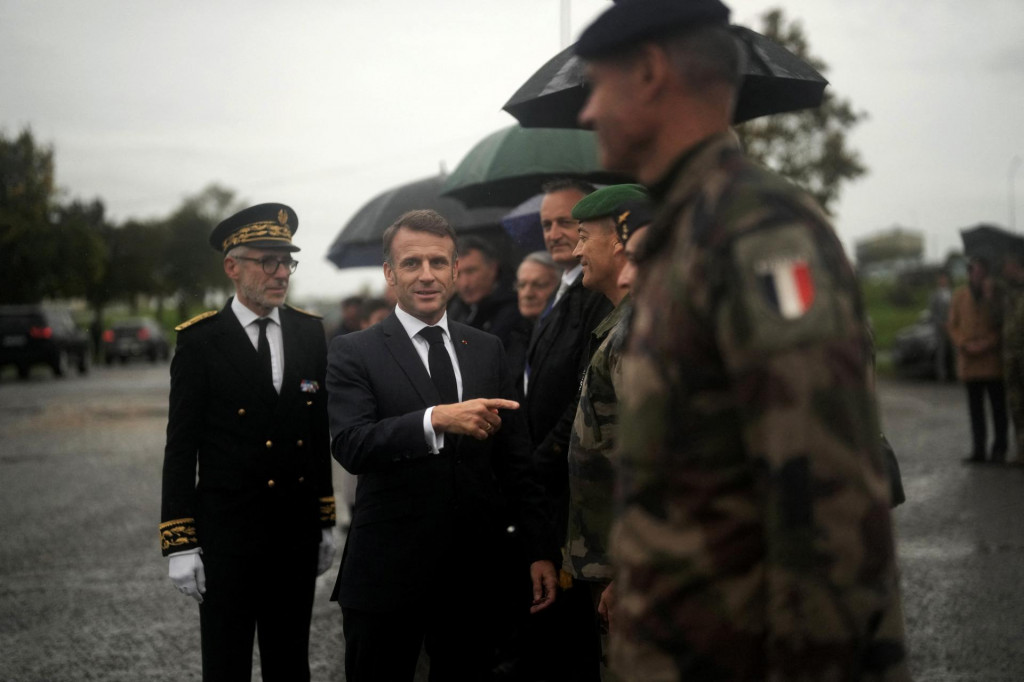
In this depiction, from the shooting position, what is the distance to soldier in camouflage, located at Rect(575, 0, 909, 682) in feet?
4.43

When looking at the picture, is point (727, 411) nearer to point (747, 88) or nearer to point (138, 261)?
point (747, 88)

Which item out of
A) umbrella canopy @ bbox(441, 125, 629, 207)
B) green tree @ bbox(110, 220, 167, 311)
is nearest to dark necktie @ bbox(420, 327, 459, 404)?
umbrella canopy @ bbox(441, 125, 629, 207)

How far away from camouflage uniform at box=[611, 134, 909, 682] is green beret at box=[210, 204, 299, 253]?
2.50 m

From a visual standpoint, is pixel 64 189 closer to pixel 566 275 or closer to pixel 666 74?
pixel 566 275

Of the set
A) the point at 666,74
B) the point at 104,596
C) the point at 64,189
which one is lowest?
the point at 104,596

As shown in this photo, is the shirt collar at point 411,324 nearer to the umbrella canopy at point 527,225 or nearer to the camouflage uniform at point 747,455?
the camouflage uniform at point 747,455

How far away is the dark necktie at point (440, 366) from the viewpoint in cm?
325

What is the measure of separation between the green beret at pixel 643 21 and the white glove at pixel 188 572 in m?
2.54

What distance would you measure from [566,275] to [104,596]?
386 centimetres

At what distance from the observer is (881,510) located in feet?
4.51

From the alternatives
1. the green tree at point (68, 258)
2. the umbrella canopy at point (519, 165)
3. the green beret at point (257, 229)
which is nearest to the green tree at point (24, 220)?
the green tree at point (68, 258)

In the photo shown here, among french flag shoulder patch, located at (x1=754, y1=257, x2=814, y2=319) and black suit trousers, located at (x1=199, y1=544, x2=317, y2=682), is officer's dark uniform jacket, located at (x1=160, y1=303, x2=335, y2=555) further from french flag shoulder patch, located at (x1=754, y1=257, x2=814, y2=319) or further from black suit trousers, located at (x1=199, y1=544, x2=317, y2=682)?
french flag shoulder patch, located at (x1=754, y1=257, x2=814, y2=319)

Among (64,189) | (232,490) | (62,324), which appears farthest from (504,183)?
A: (62,324)

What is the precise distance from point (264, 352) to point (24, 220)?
1076 cm
